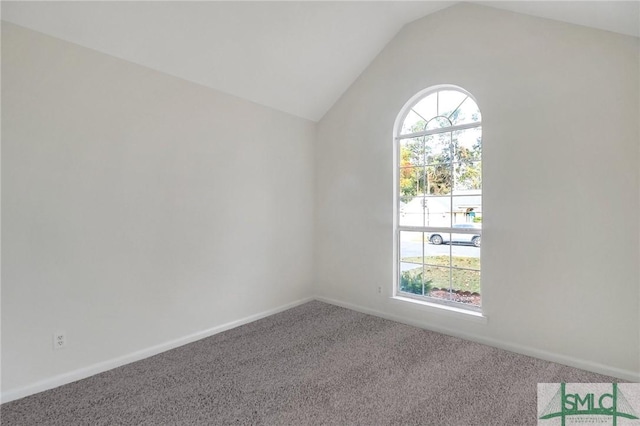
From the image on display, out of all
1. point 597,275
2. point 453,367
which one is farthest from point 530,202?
point 453,367

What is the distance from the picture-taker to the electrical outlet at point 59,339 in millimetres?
2229

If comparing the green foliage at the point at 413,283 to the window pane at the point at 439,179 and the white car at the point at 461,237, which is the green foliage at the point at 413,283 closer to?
the white car at the point at 461,237

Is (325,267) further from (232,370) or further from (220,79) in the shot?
(220,79)

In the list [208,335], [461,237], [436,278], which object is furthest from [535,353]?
[208,335]

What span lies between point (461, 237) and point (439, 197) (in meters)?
0.46

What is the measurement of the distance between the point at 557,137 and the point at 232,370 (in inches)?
125

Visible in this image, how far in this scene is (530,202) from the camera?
2.69 meters

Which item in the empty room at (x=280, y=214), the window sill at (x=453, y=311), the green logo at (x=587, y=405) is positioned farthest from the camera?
the window sill at (x=453, y=311)

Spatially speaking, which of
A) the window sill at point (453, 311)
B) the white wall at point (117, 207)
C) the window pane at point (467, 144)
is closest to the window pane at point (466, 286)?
the window sill at point (453, 311)

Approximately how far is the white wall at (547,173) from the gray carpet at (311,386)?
31cm

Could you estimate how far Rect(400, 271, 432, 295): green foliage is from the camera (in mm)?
3451

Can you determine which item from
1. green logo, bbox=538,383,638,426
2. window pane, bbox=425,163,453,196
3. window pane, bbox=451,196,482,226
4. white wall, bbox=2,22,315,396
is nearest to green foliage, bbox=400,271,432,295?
window pane, bbox=451,196,482,226

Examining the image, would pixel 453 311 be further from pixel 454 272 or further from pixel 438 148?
pixel 438 148

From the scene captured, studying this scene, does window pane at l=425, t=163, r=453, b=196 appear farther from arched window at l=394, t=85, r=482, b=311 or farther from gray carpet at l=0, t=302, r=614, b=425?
gray carpet at l=0, t=302, r=614, b=425
